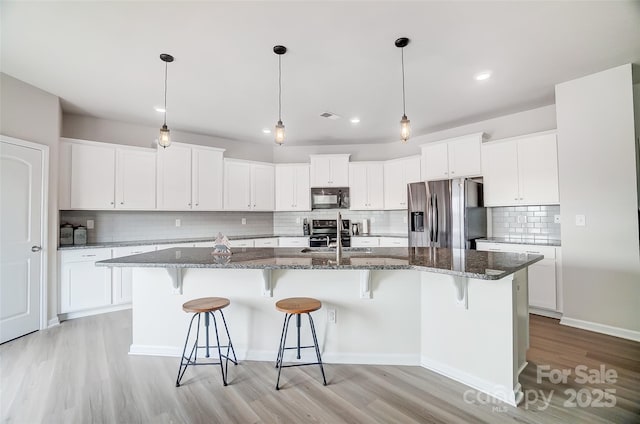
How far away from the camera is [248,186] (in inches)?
213

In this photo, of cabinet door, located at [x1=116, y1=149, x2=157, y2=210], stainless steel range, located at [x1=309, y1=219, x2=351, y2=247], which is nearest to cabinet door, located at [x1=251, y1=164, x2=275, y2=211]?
stainless steel range, located at [x1=309, y1=219, x2=351, y2=247]

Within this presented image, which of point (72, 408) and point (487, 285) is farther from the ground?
point (487, 285)

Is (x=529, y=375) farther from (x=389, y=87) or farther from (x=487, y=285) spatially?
(x=389, y=87)

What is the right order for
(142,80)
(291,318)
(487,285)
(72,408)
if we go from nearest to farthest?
(72,408) → (487,285) → (291,318) → (142,80)

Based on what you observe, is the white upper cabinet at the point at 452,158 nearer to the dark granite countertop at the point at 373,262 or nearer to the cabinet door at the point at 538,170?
the cabinet door at the point at 538,170

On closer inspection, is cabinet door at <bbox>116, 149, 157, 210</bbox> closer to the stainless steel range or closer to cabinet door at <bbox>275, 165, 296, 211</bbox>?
cabinet door at <bbox>275, 165, 296, 211</bbox>

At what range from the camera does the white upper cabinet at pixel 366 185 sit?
217 inches

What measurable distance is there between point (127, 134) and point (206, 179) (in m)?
1.30

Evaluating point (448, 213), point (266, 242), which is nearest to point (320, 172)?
point (266, 242)

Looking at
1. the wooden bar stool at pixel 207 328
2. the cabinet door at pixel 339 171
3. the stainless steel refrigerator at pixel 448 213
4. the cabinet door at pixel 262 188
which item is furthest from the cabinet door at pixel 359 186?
the wooden bar stool at pixel 207 328

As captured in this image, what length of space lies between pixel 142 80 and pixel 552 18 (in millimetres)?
3748

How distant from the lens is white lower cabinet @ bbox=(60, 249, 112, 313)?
358 centimetres

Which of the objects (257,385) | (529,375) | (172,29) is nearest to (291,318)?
(257,385)

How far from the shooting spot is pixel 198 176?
4.87 m
